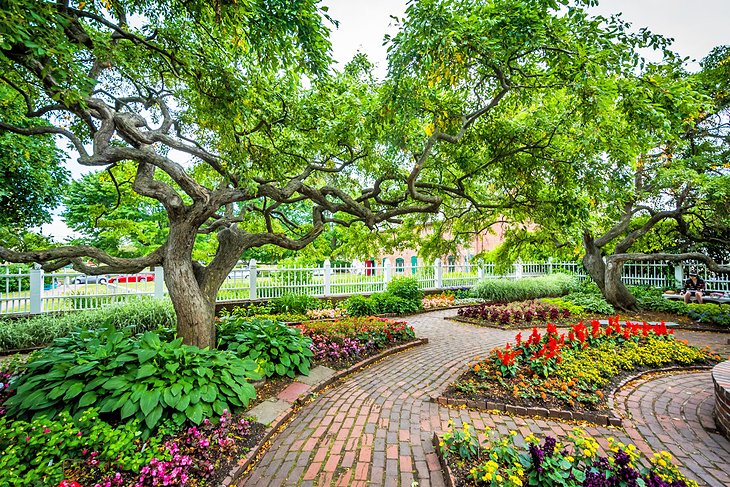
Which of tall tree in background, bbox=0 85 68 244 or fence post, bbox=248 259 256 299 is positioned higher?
tall tree in background, bbox=0 85 68 244

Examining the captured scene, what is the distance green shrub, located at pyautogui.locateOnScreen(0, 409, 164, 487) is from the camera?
2.02 metres

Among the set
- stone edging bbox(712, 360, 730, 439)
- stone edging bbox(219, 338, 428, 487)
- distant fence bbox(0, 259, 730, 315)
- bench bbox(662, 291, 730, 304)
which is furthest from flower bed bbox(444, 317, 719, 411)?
bench bbox(662, 291, 730, 304)

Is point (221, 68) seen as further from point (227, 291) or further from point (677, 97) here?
point (227, 291)

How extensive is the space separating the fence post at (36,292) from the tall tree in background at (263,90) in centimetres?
400

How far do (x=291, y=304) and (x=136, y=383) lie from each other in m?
6.57

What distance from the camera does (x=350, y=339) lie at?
532 centimetres

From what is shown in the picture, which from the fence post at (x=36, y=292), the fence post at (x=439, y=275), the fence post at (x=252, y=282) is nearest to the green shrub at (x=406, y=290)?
the fence post at (x=439, y=275)

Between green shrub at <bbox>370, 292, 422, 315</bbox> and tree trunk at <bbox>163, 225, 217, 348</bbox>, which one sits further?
green shrub at <bbox>370, 292, 422, 315</bbox>

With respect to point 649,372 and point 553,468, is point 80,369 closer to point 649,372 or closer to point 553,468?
point 553,468

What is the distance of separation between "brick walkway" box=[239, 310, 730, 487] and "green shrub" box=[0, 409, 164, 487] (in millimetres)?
846

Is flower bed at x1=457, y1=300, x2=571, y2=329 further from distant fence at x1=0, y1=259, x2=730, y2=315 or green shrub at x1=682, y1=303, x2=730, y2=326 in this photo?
green shrub at x1=682, y1=303, x2=730, y2=326

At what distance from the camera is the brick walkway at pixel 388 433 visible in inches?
94.6

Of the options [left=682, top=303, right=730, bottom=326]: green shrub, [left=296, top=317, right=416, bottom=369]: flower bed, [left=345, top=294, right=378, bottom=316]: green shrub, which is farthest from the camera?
[left=345, top=294, right=378, bottom=316]: green shrub

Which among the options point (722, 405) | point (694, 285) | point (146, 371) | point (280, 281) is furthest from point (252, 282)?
point (694, 285)
